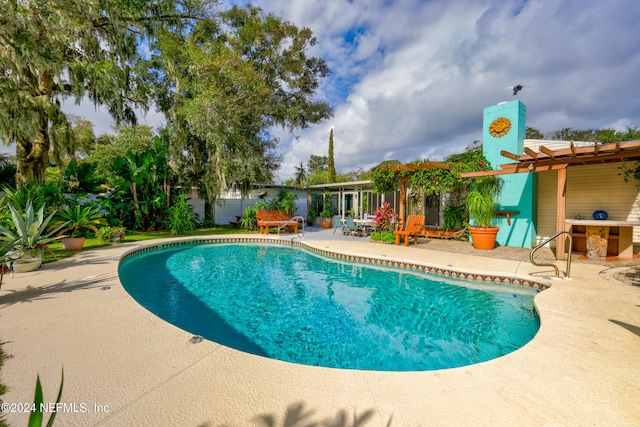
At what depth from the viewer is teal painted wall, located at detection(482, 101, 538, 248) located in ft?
27.4

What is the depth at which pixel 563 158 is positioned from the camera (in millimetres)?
6539

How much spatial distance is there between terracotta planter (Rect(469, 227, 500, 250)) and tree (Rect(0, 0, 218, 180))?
13.6 m

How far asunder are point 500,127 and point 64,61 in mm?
15011

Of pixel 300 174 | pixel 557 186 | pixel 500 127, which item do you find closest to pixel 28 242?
pixel 500 127

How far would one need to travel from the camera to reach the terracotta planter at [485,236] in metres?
8.17

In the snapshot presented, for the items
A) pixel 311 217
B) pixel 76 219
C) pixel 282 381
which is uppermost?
pixel 76 219

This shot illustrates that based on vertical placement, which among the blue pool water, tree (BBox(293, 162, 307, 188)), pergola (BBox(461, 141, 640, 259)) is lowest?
the blue pool water

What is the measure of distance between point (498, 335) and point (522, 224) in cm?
645

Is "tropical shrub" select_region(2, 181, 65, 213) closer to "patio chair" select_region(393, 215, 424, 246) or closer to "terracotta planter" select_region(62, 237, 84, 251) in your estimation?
"terracotta planter" select_region(62, 237, 84, 251)

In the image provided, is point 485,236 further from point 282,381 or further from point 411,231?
point 282,381

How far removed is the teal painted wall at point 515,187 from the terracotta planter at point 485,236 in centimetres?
82

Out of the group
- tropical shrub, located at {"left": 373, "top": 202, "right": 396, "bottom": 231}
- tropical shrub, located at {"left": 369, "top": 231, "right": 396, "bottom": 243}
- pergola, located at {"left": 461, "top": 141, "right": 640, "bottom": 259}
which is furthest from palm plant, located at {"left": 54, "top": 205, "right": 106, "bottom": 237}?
pergola, located at {"left": 461, "top": 141, "right": 640, "bottom": 259}

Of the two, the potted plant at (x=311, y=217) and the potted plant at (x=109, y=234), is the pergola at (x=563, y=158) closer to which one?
the potted plant at (x=311, y=217)

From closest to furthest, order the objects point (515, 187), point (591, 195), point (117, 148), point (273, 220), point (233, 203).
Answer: point (591, 195) < point (515, 187) < point (273, 220) < point (233, 203) < point (117, 148)
